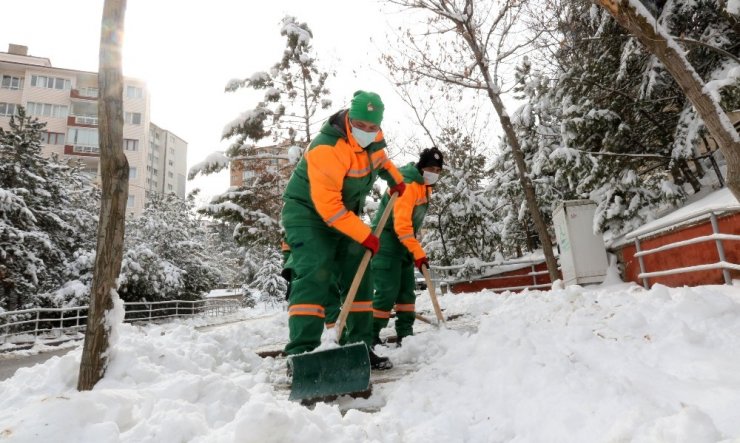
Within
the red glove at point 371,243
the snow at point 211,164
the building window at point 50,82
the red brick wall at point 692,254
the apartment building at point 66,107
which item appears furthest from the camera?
the building window at point 50,82

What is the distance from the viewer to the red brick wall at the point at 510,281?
11969mm

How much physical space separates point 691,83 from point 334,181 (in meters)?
3.24

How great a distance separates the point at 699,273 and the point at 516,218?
32.9 feet

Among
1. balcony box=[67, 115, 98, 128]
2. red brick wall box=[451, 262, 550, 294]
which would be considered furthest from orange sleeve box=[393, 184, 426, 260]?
balcony box=[67, 115, 98, 128]

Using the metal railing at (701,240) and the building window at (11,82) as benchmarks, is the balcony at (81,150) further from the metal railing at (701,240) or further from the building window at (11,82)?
the metal railing at (701,240)

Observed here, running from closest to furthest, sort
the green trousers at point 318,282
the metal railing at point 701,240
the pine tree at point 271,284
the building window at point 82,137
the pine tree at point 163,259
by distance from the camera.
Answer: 1. the green trousers at point 318,282
2. the metal railing at point 701,240
3. the pine tree at point 163,259
4. the pine tree at point 271,284
5. the building window at point 82,137

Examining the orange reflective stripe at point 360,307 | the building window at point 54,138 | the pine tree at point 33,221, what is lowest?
the orange reflective stripe at point 360,307

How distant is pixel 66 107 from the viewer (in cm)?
4181

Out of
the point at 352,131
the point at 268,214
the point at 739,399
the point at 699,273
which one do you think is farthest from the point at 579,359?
the point at 268,214

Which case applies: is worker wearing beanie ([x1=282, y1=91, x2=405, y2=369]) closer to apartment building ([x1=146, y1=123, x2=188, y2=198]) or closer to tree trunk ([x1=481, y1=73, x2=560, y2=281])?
tree trunk ([x1=481, y1=73, x2=560, y2=281])

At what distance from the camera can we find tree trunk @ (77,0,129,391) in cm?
273

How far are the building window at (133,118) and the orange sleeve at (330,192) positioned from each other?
4863cm

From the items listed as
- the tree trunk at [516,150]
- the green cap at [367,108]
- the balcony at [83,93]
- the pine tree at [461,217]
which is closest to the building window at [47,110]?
the balcony at [83,93]

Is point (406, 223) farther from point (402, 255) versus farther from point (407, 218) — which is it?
point (402, 255)
